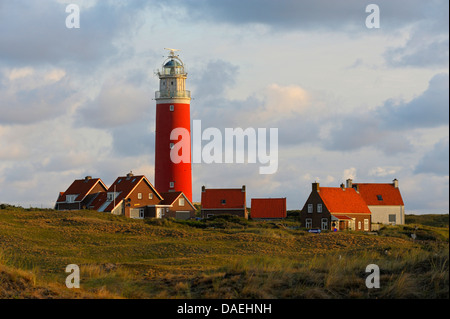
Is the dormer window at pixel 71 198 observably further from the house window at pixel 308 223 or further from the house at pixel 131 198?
the house window at pixel 308 223

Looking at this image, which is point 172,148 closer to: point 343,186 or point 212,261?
point 343,186

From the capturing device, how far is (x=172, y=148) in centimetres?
5441

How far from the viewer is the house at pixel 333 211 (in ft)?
163

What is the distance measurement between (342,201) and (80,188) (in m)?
22.6

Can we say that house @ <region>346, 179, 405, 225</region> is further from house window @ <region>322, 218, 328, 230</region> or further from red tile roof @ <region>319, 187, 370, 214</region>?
house window @ <region>322, 218, 328, 230</region>

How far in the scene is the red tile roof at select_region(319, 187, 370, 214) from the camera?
5085cm

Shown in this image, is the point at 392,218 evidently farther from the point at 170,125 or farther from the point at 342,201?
the point at 170,125

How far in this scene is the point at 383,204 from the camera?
5938 cm

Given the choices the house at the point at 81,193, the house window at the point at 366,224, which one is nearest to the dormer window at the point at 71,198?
the house at the point at 81,193

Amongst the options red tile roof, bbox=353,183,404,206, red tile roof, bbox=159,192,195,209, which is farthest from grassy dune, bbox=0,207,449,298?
red tile roof, bbox=353,183,404,206

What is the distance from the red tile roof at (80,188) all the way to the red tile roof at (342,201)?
19.7m

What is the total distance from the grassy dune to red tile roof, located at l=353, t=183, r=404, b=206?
25333 millimetres
